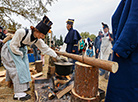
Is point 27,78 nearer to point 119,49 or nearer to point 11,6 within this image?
point 119,49

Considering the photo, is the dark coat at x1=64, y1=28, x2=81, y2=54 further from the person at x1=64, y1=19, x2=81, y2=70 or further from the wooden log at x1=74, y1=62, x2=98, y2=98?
the wooden log at x1=74, y1=62, x2=98, y2=98

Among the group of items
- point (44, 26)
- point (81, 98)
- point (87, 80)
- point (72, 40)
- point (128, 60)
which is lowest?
point (81, 98)

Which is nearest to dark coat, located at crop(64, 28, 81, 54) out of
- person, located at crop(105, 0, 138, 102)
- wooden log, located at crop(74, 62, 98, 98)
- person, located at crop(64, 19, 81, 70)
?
person, located at crop(64, 19, 81, 70)

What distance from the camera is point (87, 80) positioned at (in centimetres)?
140

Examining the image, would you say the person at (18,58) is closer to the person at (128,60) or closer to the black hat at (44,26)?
the black hat at (44,26)

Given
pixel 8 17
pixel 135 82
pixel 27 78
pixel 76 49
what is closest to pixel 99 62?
pixel 135 82

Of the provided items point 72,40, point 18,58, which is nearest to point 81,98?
point 18,58

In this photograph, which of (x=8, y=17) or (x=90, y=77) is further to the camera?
(x=8, y=17)

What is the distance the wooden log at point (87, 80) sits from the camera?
1387 millimetres

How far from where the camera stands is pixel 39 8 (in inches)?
404

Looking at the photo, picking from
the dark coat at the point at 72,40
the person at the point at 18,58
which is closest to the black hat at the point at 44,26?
the person at the point at 18,58

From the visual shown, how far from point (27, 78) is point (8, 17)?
950 centimetres

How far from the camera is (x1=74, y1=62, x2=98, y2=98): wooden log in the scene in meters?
1.39

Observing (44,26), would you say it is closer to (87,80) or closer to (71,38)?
(71,38)
